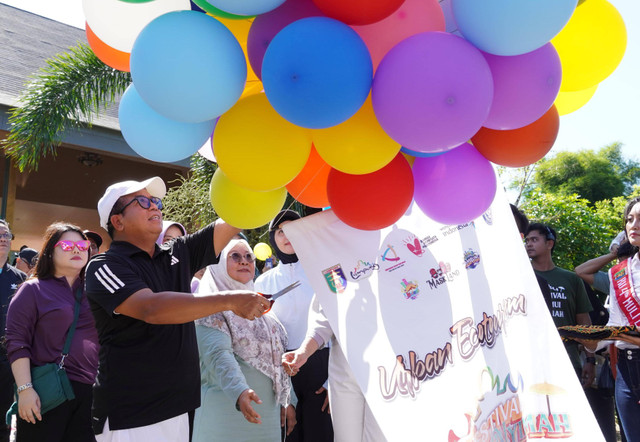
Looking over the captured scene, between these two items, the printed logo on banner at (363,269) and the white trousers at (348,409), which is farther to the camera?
the white trousers at (348,409)

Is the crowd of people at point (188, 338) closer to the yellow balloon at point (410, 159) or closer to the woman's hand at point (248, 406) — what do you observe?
the woman's hand at point (248, 406)

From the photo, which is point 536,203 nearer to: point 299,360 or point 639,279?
point 639,279

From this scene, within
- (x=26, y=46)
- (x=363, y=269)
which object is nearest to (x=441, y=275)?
(x=363, y=269)

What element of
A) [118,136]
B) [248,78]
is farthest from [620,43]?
[118,136]

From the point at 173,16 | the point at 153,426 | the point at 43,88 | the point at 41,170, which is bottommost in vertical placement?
the point at 153,426

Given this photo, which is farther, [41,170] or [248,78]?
[41,170]

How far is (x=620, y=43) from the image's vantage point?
2.09 m

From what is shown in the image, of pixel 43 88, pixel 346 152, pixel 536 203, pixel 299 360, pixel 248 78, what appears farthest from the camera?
pixel 536 203

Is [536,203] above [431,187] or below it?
above

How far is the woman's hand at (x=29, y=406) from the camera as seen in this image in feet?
10.1

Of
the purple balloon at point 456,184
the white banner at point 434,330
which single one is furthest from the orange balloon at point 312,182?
the purple balloon at point 456,184

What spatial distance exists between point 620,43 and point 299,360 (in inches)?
85.9

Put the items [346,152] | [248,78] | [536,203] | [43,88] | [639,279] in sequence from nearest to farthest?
1. [346,152]
2. [248,78]
3. [639,279]
4. [43,88]
5. [536,203]

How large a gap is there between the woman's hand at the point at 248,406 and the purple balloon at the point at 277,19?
1732mm
